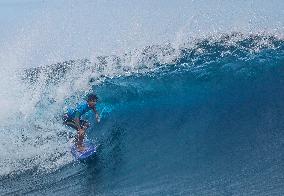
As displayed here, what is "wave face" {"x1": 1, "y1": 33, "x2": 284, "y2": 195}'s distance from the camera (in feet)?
28.5

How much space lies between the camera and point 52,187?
31.1ft

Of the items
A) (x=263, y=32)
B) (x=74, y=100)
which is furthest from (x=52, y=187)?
(x=263, y=32)

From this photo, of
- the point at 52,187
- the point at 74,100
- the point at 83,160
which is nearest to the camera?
the point at 52,187

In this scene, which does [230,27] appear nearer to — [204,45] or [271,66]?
[204,45]

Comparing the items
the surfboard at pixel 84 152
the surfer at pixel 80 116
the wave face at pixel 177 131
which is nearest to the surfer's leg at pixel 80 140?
the surfer at pixel 80 116

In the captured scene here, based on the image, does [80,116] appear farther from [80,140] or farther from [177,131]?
[177,131]

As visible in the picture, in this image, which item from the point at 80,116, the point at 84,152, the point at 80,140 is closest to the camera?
the point at 84,152

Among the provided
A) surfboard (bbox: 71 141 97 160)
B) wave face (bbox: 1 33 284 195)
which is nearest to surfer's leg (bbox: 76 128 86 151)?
surfboard (bbox: 71 141 97 160)

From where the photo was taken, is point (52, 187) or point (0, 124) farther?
point (0, 124)

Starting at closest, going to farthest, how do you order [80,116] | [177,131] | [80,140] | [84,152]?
[84,152] → [80,140] → [80,116] → [177,131]

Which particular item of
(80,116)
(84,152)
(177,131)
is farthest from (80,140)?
(177,131)

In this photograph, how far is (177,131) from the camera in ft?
37.8

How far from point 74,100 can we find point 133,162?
304 inches

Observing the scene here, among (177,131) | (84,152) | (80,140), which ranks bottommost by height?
(84,152)
